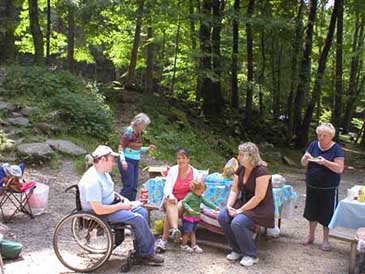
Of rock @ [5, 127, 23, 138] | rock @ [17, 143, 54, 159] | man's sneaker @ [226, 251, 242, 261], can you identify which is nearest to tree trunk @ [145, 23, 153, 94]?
rock @ [5, 127, 23, 138]

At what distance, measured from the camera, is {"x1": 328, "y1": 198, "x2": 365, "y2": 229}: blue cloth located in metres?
4.68

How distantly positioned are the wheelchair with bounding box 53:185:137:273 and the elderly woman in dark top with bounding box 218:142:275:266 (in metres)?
1.03

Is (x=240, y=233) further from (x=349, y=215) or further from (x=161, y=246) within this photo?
(x=349, y=215)

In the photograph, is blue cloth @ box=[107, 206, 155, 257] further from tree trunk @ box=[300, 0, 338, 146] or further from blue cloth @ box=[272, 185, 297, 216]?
tree trunk @ box=[300, 0, 338, 146]

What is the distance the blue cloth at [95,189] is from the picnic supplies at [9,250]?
808mm

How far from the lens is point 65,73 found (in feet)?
37.8

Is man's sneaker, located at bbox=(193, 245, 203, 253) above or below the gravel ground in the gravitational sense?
above

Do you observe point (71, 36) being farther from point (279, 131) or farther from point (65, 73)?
point (279, 131)

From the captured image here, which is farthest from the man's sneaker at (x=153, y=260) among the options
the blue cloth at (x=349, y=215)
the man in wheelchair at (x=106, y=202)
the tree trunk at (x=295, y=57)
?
the tree trunk at (x=295, y=57)

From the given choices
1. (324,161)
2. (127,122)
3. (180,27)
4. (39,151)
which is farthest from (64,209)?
(180,27)

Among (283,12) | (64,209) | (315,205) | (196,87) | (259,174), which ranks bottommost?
(64,209)

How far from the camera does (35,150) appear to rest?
26.8ft

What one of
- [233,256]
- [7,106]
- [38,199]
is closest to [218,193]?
[233,256]

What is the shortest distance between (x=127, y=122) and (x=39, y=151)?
343 centimetres
